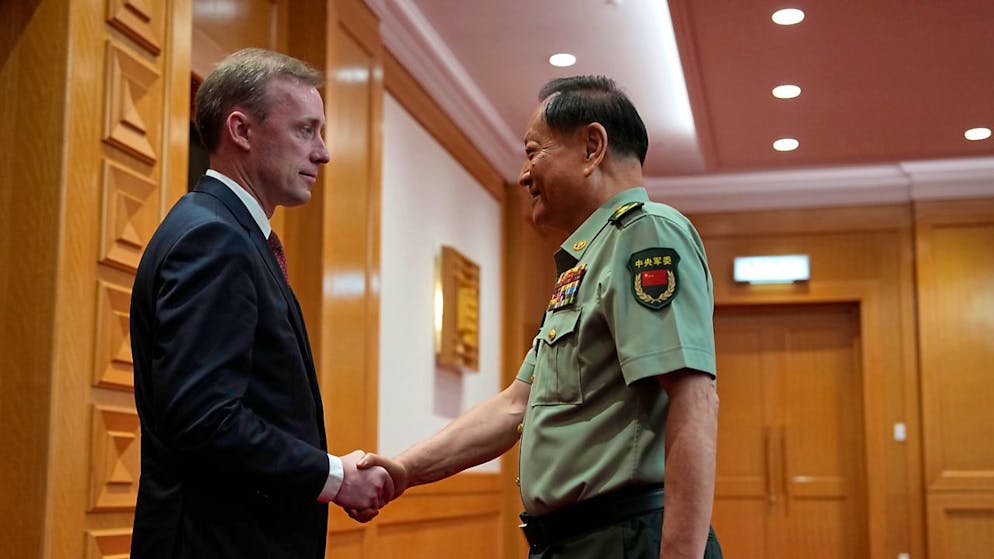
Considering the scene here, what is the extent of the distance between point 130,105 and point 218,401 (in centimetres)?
157

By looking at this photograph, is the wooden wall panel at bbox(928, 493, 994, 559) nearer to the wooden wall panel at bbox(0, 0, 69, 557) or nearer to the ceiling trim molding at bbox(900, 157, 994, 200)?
the ceiling trim molding at bbox(900, 157, 994, 200)

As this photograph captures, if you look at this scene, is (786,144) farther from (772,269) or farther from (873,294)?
(873,294)

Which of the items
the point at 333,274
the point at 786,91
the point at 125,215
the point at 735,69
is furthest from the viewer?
the point at 786,91

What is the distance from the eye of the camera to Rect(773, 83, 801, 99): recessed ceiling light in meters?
6.22

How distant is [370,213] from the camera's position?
5.13 metres

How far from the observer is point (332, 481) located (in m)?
1.97

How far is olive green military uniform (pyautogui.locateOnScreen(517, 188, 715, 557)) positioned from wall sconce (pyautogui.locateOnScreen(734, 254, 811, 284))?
7.02m

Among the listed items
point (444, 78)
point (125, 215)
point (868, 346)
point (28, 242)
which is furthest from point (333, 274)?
point (868, 346)

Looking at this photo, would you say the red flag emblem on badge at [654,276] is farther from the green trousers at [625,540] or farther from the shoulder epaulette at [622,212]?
the green trousers at [625,540]

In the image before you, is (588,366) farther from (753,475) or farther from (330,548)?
(753,475)

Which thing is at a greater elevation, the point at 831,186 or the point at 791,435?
the point at 831,186

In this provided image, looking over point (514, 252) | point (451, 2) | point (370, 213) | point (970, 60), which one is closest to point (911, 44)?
Result: point (970, 60)

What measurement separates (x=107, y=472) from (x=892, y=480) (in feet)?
22.1

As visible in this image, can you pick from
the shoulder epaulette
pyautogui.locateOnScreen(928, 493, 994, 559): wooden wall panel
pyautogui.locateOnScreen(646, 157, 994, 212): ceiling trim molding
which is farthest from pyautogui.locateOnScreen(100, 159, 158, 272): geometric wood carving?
pyautogui.locateOnScreen(928, 493, 994, 559): wooden wall panel
